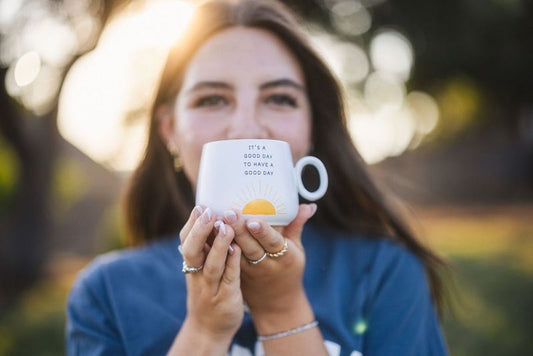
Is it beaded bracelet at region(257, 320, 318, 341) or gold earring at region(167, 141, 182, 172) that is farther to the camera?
gold earring at region(167, 141, 182, 172)

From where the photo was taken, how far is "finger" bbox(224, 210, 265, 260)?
47.3 inches

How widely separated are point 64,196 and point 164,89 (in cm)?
1118

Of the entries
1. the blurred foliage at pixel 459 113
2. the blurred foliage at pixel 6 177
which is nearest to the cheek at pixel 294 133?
the blurred foliage at pixel 6 177

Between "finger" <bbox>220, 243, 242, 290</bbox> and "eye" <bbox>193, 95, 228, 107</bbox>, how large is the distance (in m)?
0.63

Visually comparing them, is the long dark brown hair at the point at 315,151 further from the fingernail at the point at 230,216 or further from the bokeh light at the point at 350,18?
the bokeh light at the point at 350,18

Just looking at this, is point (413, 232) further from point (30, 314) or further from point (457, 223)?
point (457, 223)

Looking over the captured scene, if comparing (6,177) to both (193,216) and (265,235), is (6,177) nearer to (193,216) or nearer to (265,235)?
(193,216)

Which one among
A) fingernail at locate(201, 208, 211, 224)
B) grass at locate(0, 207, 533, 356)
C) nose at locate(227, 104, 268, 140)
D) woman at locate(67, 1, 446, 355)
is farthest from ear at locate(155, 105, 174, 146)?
grass at locate(0, 207, 533, 356)

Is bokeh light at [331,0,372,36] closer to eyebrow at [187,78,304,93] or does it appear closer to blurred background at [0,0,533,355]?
blurred background at [0,0,533,355]

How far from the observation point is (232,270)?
1.27 meters

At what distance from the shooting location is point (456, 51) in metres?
9.80

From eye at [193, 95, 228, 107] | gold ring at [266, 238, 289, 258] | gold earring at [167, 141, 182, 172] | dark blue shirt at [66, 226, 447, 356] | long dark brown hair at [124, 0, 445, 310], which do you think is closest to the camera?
gold ring at [266, 238, 289, 258]

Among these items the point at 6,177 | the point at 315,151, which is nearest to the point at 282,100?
the point at 315,151

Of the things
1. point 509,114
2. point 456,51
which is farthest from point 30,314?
point 509,114
